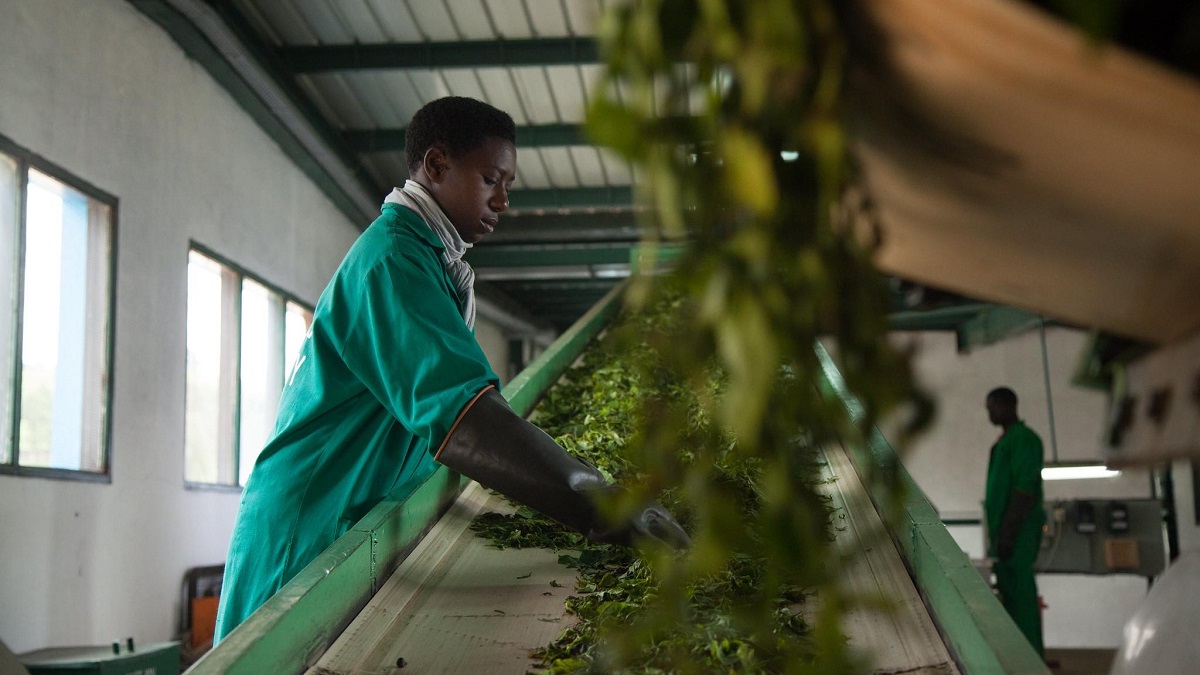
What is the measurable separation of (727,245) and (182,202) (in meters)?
7.70

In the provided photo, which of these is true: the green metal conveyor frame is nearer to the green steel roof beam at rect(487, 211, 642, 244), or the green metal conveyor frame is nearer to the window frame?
the window frame

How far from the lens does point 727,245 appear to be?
85cm

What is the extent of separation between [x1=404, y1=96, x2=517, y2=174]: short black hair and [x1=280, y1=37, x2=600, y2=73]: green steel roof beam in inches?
250

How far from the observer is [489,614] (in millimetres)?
2164

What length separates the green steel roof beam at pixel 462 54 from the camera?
28.9ft

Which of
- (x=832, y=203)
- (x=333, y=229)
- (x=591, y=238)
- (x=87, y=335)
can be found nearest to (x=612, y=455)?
(x=832, y=203)

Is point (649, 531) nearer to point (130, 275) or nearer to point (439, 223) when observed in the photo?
point (439, 223)

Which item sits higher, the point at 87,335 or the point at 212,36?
the point at 212,36

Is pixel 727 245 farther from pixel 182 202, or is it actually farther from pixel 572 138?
pixel 572 138

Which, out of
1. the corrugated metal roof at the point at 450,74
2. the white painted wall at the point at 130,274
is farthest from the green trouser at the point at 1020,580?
the white painted wall at the point at 130,274

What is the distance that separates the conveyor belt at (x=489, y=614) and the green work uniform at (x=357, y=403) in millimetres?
230

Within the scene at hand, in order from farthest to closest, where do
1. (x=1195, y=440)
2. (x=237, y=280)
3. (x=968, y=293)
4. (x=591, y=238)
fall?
1. (x=591, y=238)
2. (x=237, y=280)
3. (x=968, y=293)
4. (x=1195, y=440)

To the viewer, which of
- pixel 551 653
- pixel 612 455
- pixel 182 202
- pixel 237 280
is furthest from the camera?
pixel 237 280

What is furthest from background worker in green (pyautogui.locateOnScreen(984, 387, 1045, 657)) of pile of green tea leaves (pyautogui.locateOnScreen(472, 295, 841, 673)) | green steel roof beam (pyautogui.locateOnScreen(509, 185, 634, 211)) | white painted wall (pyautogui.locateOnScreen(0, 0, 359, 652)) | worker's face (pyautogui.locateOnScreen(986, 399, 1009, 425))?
green steel roof beam (pyautogui.locateOnScreen(509, 185, 634, 211))
